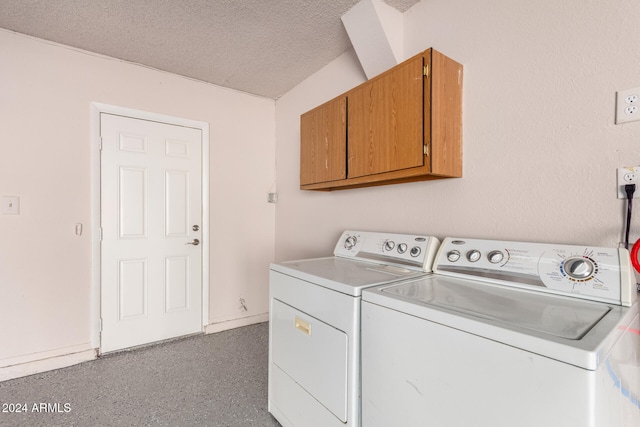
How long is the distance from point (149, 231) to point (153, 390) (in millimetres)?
1278

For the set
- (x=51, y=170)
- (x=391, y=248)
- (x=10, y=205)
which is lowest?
(x=391, y=248)

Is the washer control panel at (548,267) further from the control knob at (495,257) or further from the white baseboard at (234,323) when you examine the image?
the white baseboard at (234,323)

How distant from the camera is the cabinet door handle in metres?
1.37

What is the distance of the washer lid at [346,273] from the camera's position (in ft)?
3.94

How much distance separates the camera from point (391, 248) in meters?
1.70

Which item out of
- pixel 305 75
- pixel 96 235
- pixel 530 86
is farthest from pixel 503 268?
pixel 96 235

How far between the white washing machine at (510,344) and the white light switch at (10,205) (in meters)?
2.59

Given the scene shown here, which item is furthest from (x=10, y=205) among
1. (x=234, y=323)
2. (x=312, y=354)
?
(x=312, y=354)

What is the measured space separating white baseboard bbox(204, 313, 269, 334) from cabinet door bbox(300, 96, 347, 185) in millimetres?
1713

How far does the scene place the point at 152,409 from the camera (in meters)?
1.78

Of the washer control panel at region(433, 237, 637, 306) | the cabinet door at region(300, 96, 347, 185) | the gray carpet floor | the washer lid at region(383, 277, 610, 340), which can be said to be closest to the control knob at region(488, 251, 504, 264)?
the washer control panel at region(433, 237, 637, 306)

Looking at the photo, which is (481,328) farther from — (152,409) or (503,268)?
(152,409)

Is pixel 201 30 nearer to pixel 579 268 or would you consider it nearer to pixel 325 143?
pixel 325 143

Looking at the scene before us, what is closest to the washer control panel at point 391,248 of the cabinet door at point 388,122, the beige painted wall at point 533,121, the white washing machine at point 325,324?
the white washing machine at point 325,324
